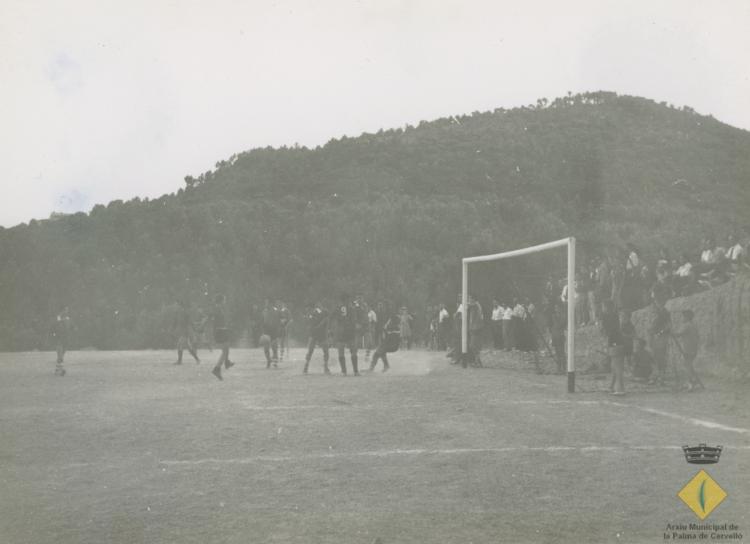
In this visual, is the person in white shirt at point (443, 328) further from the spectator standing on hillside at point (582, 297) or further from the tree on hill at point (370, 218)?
the spectator standing on hillside at point (582, 297)

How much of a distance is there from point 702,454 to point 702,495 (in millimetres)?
305

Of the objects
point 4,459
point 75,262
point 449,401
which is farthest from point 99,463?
point 75,262

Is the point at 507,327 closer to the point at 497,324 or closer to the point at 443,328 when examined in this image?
the point at 497,324

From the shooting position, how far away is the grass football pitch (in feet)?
20.5

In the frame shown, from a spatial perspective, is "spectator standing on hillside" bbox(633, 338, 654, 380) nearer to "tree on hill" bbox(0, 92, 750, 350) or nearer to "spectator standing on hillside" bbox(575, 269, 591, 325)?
"spectator standing on hillside" bbox(575, 269, 591, 325)

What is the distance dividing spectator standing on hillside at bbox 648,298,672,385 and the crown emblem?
9001 mm

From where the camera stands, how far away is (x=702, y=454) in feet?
21.4

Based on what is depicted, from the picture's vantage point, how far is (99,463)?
8727mm

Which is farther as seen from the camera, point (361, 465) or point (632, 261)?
point (632, 261)

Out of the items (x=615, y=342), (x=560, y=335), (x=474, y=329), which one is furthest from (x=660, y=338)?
(x=474, y=329)

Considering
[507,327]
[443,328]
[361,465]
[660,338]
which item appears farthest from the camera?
[443,328]

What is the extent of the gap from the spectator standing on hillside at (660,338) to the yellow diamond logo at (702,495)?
9.13m

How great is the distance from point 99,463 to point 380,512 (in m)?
3.55

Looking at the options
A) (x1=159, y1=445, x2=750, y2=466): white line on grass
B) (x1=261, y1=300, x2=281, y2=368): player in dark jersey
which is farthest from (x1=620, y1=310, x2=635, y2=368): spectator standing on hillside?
(x1=261, y1=300, x2=281, y2=368): player in dark jersey
